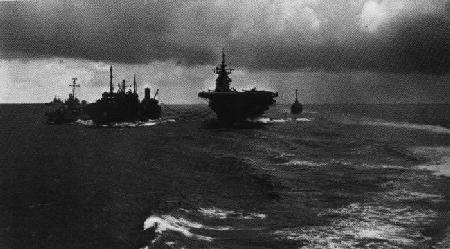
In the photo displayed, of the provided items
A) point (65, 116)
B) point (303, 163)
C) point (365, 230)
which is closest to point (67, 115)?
point (65, 116)

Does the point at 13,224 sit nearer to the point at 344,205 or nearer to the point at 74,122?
the point at 344,205

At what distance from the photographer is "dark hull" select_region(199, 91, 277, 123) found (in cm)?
8319

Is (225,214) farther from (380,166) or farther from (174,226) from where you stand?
(380,166)

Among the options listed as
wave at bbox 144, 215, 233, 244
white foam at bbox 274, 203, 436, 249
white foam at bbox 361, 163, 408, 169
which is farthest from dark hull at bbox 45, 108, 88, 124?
white foam at bbox 274, 203, 436, 249

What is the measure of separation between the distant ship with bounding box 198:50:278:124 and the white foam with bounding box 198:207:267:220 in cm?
5660

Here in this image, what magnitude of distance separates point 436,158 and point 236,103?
4403 cm

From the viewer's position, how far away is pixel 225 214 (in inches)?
975

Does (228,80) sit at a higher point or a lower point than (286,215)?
higher

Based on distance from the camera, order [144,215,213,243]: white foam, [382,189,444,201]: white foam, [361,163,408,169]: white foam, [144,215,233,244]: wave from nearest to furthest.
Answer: [144,215,233,244]: wave
[144,215,213,243]: white foam
[382,189,444,201]: white foam
[361,163,408,169]: white foam

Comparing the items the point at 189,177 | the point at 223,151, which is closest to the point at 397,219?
the point at 189,177

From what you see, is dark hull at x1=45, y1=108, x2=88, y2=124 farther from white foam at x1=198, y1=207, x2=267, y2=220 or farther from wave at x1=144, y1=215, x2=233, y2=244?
wave at x1=144, y1=215, x2=233, y2=244

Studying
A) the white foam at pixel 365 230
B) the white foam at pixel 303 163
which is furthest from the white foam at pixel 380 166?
the white foam at pixel 365 230

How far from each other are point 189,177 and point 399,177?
16.5 meters

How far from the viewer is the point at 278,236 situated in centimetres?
2059
